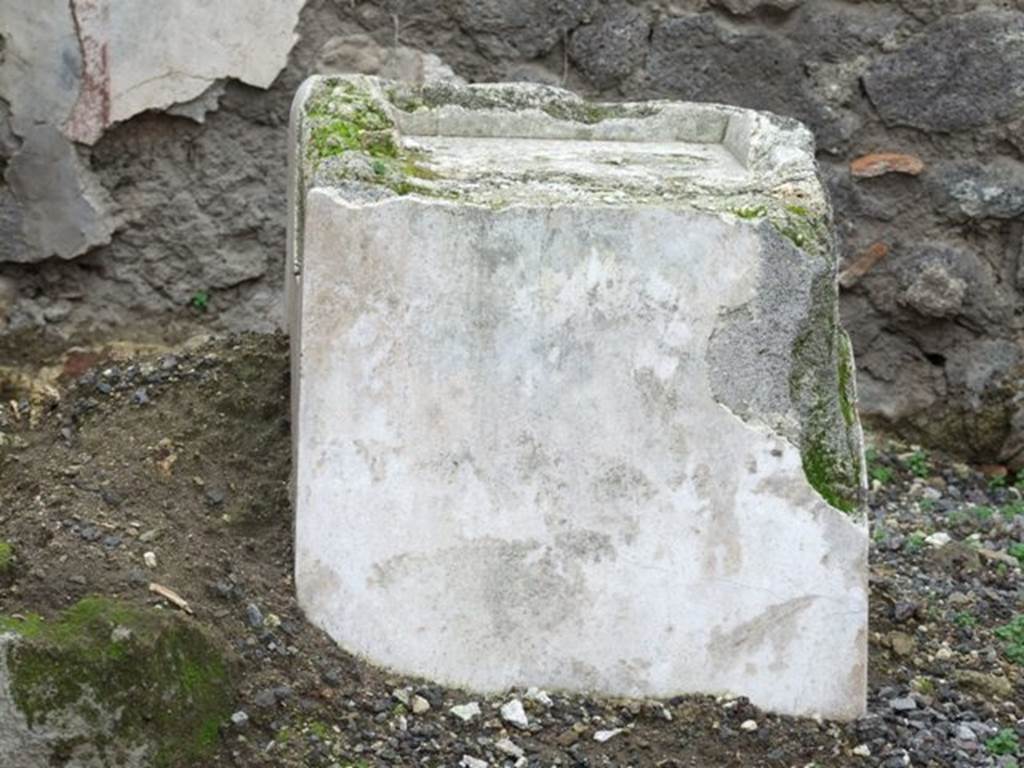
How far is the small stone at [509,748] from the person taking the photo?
2793 millimetres

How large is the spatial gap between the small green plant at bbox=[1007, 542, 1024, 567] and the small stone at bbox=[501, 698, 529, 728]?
5.10 ft

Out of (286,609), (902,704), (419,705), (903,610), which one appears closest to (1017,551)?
(903,610)

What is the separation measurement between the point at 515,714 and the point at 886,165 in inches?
84.8

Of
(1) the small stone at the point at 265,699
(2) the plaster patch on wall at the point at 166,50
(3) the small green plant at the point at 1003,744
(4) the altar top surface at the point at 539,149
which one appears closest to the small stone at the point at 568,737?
(1) the small stone at the point at 265,699

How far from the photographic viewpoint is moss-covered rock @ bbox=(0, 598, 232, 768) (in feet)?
8.04

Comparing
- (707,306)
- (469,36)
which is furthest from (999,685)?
(469,36)

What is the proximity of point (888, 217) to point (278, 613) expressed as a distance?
2.24m

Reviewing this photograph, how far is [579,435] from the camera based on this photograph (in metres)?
2.86

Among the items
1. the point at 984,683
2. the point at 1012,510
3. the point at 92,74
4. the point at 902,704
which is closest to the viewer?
the point at 902,704

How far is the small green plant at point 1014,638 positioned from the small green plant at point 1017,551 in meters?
0.42

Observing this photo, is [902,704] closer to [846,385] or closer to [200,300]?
[846,385]

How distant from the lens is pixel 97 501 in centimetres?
310

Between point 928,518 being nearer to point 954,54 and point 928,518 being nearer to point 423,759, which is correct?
point 954,54

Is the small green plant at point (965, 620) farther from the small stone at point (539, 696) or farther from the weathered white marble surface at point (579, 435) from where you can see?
the small stone at point (539, 696)
